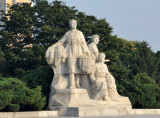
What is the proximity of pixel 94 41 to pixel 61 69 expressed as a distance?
8.31ft

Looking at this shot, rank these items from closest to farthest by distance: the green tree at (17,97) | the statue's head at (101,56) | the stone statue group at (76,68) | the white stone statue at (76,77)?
the green tree at (17,97) → the white stone statue at (76,77) → the stone statue group at (76,68) → the statue's head at (101,56)

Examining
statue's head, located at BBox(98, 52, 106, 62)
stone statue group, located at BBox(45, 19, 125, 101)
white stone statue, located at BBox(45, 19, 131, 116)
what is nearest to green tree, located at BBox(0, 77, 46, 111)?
white stone statue, located at BBox(45, 19, 131, 116)

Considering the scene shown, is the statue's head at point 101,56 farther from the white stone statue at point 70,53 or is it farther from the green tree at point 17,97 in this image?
the green tree at point 17,97

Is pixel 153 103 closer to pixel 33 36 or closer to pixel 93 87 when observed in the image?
pixel 93 87

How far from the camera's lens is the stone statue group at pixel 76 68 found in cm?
2089

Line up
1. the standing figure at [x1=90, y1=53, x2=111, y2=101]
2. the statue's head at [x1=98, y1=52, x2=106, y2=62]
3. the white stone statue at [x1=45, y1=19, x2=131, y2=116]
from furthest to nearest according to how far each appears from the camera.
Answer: the statue's head at [x1=98, y1=52, x2=106, y2=62]
the standing figure at [x1=90, y1=53, x2=111, y2=101]
the white stone statue at [x1=45, y1=19, x2=131, y2=116]

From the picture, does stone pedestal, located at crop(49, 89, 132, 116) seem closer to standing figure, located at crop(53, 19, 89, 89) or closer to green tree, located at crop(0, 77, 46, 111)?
standing figure, located at crop(53, 19, 89, 89)

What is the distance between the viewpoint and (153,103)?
85.5ft

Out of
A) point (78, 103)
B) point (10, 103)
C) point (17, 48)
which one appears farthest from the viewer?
point (17, 48)

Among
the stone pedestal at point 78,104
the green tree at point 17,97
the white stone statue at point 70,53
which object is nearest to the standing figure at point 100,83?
the stone pedestal at point 78,104

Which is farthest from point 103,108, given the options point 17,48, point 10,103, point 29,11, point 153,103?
point 29,11

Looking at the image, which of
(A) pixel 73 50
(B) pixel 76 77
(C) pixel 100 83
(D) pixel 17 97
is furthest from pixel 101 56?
(D) pixel 17 97

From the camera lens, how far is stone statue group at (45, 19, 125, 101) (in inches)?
822

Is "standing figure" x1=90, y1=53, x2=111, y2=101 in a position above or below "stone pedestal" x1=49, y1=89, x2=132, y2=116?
above
